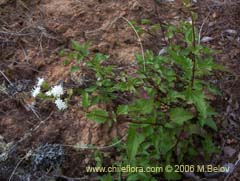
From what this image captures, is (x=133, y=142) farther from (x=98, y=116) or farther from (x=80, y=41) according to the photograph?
(x=80, y=41)

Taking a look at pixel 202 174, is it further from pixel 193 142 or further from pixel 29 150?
pixel 29 150

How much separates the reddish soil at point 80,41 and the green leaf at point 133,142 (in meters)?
0.43

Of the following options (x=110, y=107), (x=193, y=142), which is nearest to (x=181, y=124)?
(x=193, y=142)

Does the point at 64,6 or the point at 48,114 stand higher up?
the point at 64,6

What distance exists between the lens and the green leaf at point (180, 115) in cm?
185

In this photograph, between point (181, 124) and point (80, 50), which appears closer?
point (181, 124)

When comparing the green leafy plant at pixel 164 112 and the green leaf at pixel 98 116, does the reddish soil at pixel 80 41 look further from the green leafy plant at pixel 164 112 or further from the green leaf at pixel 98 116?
the green leaf at pixel 98 116

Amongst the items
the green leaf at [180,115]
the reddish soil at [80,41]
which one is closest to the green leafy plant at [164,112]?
the green leaf at [180,115]

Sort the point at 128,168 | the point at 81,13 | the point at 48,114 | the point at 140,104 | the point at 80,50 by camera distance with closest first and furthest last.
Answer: the point at 140,104 → the point at 128,168 → the point at 80,50 → the point at 48,114 → the point at 81,13

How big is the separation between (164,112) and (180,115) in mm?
196

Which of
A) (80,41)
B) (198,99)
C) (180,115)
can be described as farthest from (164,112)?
(80,41)

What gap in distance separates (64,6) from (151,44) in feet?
2.72

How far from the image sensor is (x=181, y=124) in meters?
1.93

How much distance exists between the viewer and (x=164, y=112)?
206cm
